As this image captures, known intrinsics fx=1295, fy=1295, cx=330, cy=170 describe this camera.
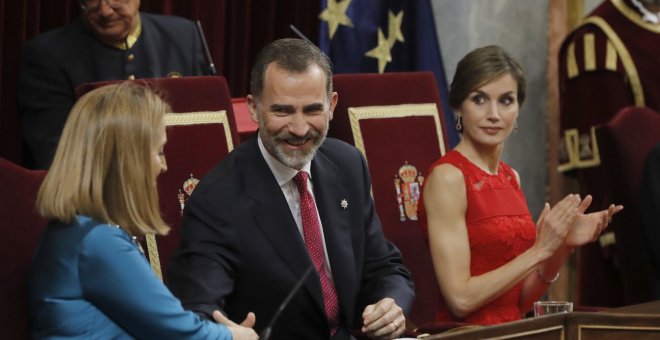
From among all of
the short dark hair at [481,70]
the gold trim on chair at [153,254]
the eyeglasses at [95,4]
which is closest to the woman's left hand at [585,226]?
the short dark hair at [481,70]

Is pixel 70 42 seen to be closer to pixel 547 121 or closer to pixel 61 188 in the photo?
pixel 61 188

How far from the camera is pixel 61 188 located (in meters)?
2.51

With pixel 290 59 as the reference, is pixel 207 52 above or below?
above

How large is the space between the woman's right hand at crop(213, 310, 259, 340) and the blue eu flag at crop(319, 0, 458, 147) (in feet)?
8.57

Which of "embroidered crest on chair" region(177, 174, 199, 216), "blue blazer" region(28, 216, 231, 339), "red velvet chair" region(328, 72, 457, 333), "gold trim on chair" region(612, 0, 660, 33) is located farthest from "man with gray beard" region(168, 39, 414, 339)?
"gold trim on chair" region(612, 0, 660, 33)

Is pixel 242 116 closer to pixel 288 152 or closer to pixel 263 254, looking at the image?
pixel 288 152

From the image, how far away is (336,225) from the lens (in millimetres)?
3160

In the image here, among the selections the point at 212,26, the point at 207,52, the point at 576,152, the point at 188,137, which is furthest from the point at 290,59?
the point at 576,152

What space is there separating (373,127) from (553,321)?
4.45 ft

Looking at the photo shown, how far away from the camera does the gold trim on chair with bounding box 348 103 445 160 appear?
403 centimetres

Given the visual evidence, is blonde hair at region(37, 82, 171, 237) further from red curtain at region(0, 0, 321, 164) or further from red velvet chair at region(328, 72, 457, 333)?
red curtain at region(0, 0, 321, 164)

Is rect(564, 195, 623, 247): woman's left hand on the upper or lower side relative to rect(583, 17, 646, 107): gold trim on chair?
lower

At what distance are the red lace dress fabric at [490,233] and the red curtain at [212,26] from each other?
1.54m

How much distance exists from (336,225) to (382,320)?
322mm
